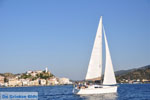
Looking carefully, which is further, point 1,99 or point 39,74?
point 39,74

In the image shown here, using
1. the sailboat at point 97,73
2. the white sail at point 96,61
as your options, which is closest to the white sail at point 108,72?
the sailboat at point 97,73

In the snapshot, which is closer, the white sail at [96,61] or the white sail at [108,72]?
the white sail at [96,61]

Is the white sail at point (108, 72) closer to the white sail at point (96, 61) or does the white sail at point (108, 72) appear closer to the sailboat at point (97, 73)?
the sailboat at point (97, 73)

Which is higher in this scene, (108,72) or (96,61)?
(96,61)

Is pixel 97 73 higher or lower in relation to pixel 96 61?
lower

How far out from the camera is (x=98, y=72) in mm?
42688

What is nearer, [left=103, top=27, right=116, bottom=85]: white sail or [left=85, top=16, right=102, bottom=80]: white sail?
[left=85, top=16, right=102, bottom=80]: white sail

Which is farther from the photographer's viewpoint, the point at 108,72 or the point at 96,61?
the point at 108,72

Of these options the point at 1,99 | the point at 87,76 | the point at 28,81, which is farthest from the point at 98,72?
the point at 28,81

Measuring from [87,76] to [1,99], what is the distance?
89.0 ft

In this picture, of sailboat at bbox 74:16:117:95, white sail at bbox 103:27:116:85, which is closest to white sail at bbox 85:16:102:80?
sailboat at bbox 74:16:117:95

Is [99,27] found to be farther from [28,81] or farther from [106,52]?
[28,81]

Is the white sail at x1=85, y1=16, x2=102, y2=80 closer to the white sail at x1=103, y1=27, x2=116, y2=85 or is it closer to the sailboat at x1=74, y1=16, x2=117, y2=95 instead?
the sailboat at x1=74, y1=16, x2=117, y2=95

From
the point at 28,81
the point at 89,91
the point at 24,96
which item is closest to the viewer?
the point at 24,96
